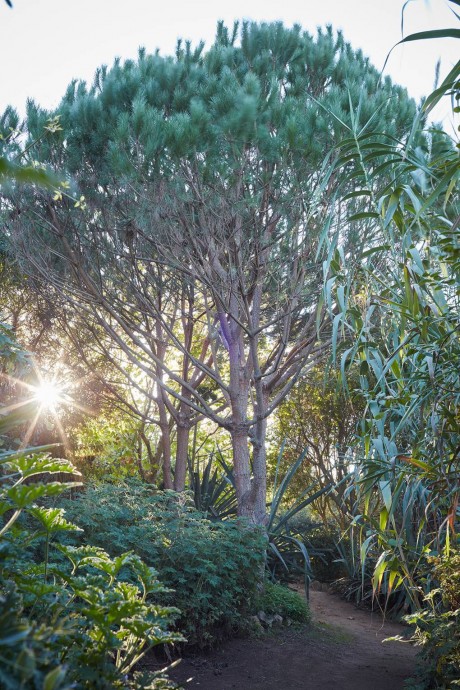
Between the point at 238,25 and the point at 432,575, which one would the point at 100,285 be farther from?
the point at 432,575

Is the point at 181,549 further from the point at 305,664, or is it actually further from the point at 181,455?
the point at 181,455

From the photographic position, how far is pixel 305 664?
14.9 feet

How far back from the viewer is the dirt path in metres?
3.96

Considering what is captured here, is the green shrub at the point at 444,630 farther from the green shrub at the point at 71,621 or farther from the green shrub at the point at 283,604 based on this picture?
the green shrub at the point at 283,604

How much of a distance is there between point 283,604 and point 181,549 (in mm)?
2027

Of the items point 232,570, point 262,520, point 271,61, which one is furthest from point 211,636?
point 271,61

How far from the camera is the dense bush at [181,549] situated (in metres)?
4.11

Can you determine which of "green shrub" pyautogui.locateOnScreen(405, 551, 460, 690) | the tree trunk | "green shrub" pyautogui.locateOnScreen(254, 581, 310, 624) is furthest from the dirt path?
the tree trunk

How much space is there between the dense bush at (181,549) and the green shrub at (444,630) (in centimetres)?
153

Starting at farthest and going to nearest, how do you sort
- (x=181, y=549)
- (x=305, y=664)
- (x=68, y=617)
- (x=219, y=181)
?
(x=219, y=181)
(x=305, y=664)
(x=181, y=549)
(x=68, y=617)

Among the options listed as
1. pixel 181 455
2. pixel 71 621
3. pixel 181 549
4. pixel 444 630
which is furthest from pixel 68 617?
pixel 181 455

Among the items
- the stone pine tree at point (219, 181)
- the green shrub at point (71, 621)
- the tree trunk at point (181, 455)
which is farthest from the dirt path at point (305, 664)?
the tree trunk at point (181, 455)

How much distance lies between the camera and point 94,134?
674 centimetres

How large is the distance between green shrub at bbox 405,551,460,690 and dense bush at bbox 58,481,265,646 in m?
1.53
